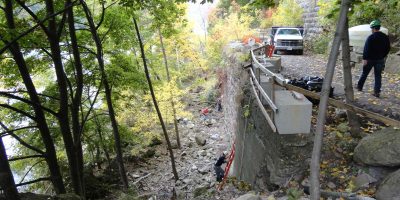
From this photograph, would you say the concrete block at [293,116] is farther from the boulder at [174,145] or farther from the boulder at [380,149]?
the boulder at [174,145]

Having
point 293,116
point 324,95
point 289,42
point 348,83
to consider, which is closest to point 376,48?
point 348,83

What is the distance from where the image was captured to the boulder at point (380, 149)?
488 centimetres

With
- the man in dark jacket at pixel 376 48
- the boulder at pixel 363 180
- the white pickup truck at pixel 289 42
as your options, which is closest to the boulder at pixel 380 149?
the boulder at pixel 363 180

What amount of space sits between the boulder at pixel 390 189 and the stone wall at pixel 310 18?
55.0ft

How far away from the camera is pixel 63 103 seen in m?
7.92

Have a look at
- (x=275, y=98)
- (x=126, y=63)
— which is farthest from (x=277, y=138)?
(x=126, y=63)

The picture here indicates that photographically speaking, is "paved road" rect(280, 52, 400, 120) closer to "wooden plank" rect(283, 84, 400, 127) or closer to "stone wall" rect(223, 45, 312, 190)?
"wooden plank" rect(283, 84, 400, 127)

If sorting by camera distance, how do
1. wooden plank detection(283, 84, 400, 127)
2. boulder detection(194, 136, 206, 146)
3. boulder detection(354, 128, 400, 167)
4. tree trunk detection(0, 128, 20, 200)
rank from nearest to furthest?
tree trunk detection(0, 128, 20, 200) < wooden plank detection(283, 84, 400, 127) < boulder detection(354, 128, 400, 167) < boulder detection(194, 136, 206, 146)

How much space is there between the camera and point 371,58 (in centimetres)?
771

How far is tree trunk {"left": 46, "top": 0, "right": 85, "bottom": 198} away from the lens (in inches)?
293

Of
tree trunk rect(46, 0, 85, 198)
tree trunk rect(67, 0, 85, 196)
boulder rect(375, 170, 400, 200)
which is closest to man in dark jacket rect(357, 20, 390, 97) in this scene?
boulder rect(375, 170, 400, 200)

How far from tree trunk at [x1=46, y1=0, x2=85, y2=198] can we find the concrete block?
16.8 feet

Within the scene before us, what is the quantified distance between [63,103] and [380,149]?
6.91m

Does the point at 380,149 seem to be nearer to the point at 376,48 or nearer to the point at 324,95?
the point at 324,95
